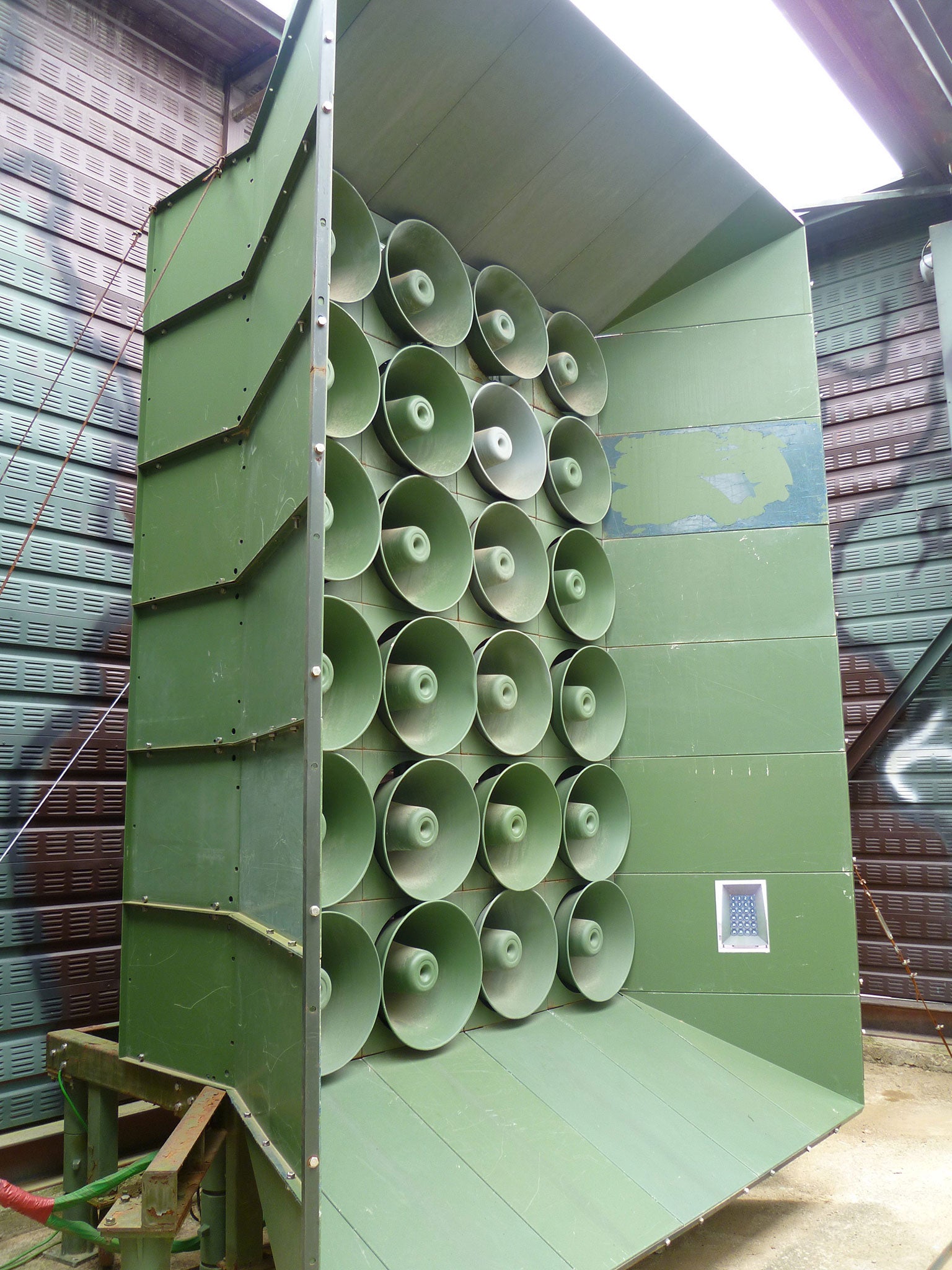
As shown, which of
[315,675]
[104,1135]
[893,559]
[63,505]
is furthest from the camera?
[893,559]

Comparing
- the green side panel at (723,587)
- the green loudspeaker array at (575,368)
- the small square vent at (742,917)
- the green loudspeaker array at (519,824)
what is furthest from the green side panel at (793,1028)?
the green loudspeaker array at (575,368)

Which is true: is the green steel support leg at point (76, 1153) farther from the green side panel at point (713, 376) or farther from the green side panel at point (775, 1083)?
the green side panel at point (713, 376)

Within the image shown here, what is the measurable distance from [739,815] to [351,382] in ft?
8.63

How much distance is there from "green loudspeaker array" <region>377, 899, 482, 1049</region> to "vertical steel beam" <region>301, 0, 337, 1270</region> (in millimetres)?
1164

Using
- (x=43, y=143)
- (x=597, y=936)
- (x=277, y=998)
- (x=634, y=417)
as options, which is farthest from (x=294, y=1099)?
(x=43, y=143)

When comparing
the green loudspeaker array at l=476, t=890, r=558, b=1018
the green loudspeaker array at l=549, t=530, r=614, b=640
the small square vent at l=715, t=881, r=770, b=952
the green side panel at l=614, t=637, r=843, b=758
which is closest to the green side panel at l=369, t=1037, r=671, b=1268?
the green loudspeaker array at l=476, t=890, r=558, b=1018

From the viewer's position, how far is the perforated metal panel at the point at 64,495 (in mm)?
4078

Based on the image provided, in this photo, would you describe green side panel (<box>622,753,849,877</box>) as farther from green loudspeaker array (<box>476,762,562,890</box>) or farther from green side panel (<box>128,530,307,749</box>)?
green side panel (<box>128,530,307,749</box>)

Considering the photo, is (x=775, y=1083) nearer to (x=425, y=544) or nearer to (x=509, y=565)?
(x=509, y=565)

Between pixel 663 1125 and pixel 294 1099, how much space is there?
6.08 ft

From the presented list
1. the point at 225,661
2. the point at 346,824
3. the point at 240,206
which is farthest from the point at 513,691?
the point at 240,206

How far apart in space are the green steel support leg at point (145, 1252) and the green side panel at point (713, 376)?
13.1 feet

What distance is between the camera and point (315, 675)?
7.68 feet

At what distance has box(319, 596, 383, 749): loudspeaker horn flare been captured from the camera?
346cm
